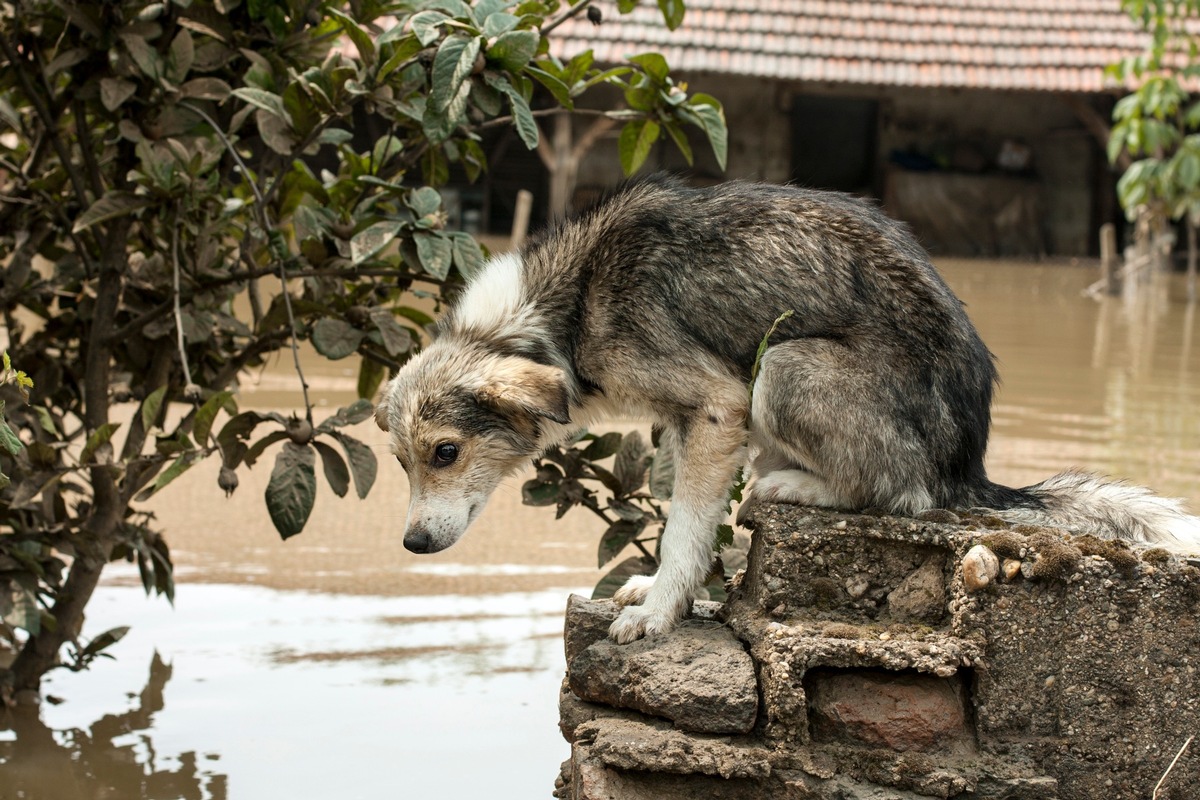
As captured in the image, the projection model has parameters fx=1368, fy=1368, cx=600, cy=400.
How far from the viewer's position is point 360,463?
4.20 m

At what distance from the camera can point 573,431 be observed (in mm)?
3889

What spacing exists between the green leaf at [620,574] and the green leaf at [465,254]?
104 cm

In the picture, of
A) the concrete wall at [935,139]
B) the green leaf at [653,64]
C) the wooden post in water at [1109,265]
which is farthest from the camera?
the concrete wall at [935,139]

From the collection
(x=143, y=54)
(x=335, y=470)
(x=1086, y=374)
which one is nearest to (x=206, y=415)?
(x=335, y=470)

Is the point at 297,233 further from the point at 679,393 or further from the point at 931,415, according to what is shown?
the point at 931,415

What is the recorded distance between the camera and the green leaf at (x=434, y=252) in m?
4.19

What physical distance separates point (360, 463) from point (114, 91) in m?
1.42

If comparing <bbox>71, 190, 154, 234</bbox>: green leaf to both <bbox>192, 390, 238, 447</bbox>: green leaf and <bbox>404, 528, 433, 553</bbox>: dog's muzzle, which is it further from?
<bbox>404, 528, 433, 553</bbox>: dog's muzzle

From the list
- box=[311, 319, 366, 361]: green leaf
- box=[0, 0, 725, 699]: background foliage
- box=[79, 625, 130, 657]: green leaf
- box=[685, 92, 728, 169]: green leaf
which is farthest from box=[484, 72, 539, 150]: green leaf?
box=[79, 625, 130, 657]: green leaf

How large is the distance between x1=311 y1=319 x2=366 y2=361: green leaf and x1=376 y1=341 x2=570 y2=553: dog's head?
72 cm

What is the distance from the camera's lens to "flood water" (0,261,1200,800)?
4296 mm

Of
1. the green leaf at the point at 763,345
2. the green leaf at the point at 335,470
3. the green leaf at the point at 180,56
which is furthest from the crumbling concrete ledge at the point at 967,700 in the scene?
the green leaf at the point at 180,56

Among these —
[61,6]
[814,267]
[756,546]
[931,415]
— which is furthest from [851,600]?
[61,6]

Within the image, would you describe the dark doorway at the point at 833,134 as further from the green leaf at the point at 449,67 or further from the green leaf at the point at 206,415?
the green leaf at the point at 206,415
